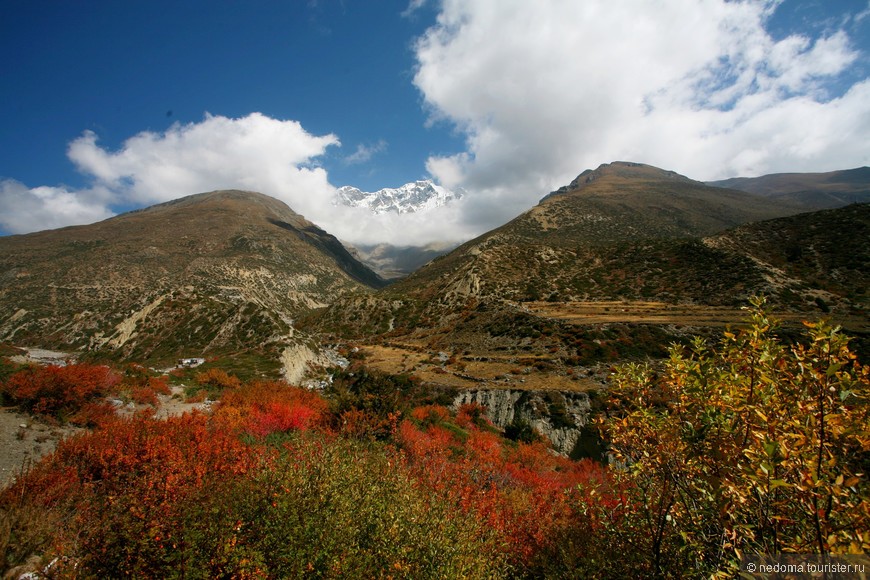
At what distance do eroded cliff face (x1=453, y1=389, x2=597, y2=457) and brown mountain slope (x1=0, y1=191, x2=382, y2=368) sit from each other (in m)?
16.5

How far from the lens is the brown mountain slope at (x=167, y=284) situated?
3356 centimetres

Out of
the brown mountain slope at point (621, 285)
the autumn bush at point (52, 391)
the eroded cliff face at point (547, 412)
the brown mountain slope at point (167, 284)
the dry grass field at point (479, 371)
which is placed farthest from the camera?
the brown mountain slope at point (621, 285)

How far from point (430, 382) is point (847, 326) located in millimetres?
33610

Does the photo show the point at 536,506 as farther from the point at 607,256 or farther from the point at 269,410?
the point at 607,256

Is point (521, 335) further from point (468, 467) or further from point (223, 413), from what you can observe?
point (223, 413)

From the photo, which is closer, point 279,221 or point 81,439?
point 81,439

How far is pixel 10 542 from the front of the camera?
16.5 ft

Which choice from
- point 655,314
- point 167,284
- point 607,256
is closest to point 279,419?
point 655,314

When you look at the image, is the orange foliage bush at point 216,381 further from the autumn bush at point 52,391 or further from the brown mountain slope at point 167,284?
the brown mountain slope at point 167,284

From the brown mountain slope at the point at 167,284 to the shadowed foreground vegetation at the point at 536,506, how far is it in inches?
813

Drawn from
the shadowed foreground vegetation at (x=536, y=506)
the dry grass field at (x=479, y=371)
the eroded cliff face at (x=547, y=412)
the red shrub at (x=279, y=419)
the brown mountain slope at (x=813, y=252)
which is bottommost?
the eroded cliff face at (x=547, y=412)

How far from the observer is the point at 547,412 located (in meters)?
22.2

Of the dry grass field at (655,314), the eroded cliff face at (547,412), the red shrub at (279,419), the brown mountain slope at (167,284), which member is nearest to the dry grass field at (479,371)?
the eroded cliff face at (547,412)

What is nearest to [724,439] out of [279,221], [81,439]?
[81,439]
